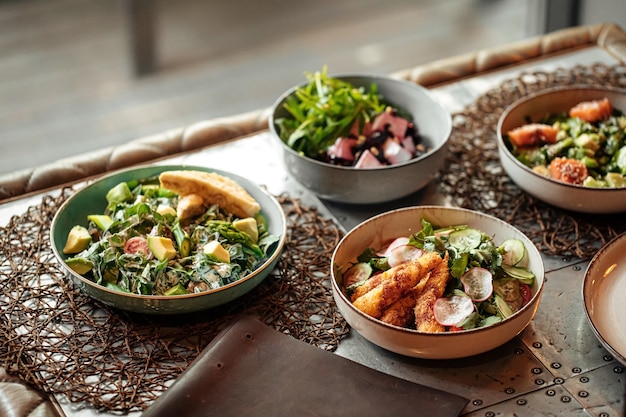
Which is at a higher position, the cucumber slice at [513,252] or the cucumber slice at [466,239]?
the cucumber slice at [466,239]

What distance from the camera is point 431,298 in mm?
1445

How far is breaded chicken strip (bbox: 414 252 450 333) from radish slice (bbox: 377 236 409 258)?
0.11 m

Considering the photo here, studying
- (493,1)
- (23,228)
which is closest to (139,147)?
(23,228)

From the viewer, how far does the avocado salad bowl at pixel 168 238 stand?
1517mm

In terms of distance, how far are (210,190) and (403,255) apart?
43cm

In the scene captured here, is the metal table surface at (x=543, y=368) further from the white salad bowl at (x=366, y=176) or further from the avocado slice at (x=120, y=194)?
the avocado slice at (x=120, y=194)

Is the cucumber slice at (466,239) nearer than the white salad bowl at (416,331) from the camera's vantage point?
No

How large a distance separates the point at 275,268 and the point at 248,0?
2988 mm

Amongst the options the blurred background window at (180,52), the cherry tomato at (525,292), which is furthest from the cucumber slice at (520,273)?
the blurred background window at (180,52)

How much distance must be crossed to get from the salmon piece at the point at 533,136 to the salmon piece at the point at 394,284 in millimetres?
555

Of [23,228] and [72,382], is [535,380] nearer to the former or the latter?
[72,382]

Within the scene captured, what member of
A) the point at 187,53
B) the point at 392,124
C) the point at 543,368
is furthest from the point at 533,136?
the point at 187,53

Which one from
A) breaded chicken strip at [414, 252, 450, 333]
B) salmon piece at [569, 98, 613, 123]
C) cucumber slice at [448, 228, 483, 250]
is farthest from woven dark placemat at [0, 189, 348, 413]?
salmon piece at [569, 98, 613, 123]

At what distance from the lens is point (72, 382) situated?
4.67 ft
